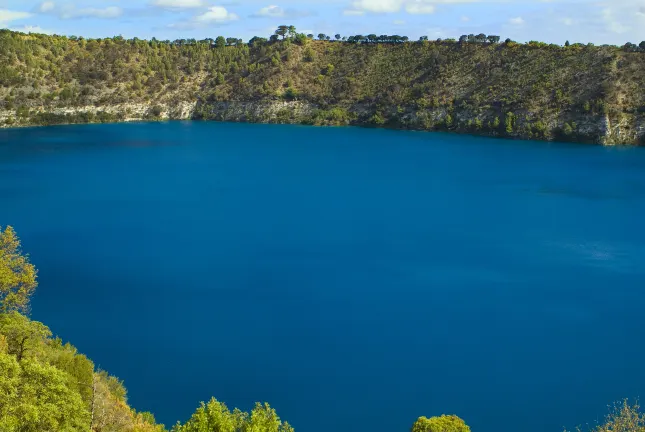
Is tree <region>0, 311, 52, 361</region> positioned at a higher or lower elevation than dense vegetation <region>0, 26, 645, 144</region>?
lower

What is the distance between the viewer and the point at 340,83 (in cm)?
12112

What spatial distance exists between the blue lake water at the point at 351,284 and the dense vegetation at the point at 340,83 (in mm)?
24978

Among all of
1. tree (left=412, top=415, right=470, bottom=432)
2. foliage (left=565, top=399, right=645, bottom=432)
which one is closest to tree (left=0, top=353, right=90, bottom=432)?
tree (left=412, top=415, right=470, bottom=432)

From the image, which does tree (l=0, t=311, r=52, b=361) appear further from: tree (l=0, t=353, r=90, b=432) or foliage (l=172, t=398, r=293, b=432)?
foliage (l=172, t=398, r=293, b=432)

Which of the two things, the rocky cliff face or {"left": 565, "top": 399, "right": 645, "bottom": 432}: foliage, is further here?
the rocky cliff face

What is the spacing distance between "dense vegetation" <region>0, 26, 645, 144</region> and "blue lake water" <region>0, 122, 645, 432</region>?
24978mm

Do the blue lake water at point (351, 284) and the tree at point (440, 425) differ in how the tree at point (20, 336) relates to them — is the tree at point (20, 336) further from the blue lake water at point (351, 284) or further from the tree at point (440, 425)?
the tree at point (440, 425)

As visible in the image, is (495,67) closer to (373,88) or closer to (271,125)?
(373,88)

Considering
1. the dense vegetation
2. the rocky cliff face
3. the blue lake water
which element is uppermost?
the dense vegetation

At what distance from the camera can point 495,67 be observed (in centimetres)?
10731

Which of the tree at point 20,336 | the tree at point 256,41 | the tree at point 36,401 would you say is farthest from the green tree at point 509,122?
the tree at point 36,401

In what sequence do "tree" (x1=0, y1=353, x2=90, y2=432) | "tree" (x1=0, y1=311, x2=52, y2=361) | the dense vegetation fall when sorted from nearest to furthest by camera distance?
"tree" (x1=0, y1=353, x2=90, y2=432)
"tree" (x1=0, y1=311, x2=52, y2=361)
the dense vegetation

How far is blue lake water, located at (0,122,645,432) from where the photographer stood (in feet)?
82.9

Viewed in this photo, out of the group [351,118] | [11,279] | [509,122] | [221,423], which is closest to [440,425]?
[221,423]
